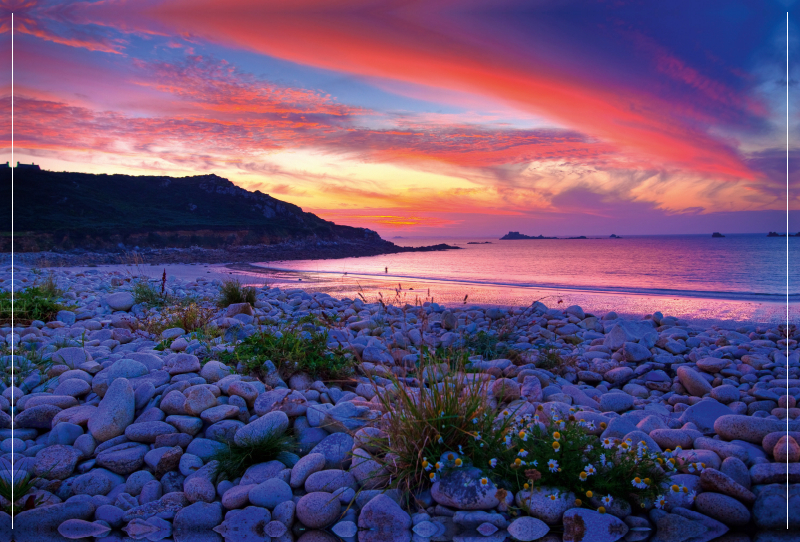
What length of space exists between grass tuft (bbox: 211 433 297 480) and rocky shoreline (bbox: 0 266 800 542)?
1.4 inches

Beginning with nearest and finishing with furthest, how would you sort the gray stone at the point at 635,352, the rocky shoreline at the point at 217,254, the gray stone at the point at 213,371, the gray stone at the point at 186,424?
1. the gray stone at the point at 186,424
2. the gray stone at the point at 213,371
3. the gray stone at the point at 635,352
4. the rocky shoreline at the point at 217,254

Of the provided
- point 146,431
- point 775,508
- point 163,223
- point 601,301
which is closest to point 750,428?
point 775,508

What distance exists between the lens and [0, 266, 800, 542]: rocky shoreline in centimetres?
225

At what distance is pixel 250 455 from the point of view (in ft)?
9.00

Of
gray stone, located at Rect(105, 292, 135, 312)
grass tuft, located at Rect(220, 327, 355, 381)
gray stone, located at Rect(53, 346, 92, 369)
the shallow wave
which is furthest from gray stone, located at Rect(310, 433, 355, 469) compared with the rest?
the shallow wave

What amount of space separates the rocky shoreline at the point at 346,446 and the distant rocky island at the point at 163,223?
76.4 feet

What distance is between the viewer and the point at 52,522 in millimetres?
2303

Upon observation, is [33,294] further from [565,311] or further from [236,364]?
[565,311]

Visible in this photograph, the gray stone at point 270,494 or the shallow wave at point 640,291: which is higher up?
the shallow wave at point 640,291

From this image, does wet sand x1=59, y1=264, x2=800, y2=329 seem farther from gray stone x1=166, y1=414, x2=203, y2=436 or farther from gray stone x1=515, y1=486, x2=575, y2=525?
gray stone x1=515, y1=486, x2=575, y2=525

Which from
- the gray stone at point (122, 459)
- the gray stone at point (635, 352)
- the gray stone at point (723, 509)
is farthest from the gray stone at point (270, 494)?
the gray stone at point (635, 352)

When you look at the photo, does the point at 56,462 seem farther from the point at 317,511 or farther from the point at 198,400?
the point at 317,511

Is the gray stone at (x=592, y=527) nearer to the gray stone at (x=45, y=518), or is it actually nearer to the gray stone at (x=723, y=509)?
the gray stone at (x=723, y=509)

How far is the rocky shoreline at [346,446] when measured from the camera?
7.39 feet
